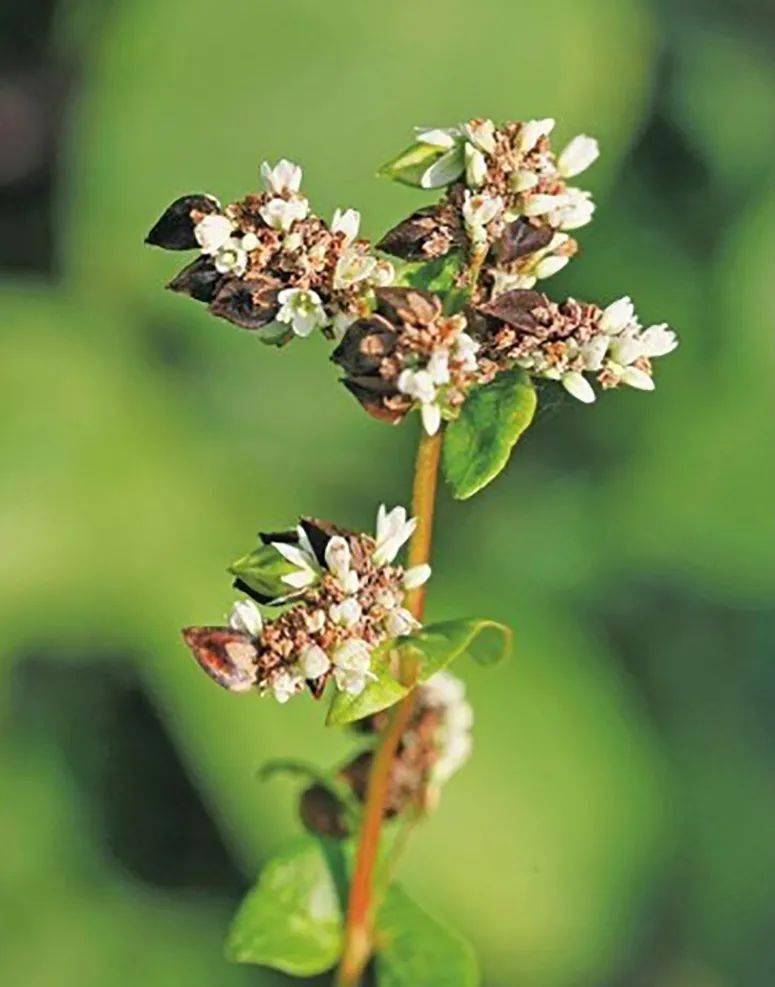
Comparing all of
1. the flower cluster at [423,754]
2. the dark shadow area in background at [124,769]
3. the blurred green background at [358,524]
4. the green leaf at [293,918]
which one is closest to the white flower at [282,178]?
the flower cluster at [423,754]

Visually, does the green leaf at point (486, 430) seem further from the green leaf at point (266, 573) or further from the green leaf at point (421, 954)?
the green leaf at point (421, 954)

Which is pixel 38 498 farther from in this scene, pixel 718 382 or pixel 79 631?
pixel 718 382

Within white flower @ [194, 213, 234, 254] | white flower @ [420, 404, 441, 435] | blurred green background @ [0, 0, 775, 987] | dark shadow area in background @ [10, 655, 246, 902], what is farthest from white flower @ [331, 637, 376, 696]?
dark shadow area in background @ [10, 655, 246, 902]

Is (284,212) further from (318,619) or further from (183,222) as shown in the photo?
(318,619)

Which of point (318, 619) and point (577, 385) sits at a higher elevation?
point (577, 385)

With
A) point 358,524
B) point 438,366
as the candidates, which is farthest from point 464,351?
point 358,524

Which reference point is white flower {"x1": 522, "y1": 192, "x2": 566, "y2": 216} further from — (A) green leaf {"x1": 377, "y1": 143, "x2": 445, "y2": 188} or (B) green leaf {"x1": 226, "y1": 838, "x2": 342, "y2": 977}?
(B) green leaf {"x1": 226, "y1": 838, "x2": 342, "y2": 977}
